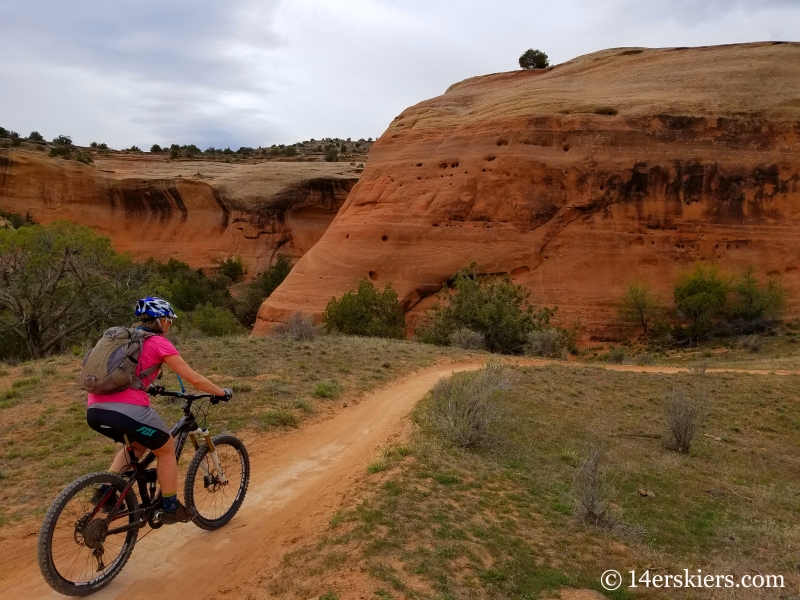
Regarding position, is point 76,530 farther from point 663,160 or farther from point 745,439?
point 663,160

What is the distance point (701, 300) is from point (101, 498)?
82.7ft

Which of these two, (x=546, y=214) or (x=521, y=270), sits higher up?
(x=546, y=214)

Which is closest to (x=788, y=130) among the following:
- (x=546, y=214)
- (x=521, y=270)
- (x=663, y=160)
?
(x=663, y=160)

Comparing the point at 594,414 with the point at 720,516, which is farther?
the point at 594,414

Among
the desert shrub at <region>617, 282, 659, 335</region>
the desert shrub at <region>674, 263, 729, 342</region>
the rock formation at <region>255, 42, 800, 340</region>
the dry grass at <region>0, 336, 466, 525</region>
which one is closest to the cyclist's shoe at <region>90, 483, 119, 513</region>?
the dry grass at <region>0, 336, 466, 525</region>

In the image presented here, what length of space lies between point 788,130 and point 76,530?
3249 cm

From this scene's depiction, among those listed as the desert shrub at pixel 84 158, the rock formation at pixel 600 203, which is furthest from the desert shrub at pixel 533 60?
the desert shrub at pixel 84 158

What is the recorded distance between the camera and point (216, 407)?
26.8 ft

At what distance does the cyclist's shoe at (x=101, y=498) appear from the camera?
381cm

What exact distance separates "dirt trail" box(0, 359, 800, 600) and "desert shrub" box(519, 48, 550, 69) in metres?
40.7

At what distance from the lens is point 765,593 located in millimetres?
4203

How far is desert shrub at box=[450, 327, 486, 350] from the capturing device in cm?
1906

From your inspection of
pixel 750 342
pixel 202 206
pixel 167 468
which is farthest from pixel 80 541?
pixel 202 206
